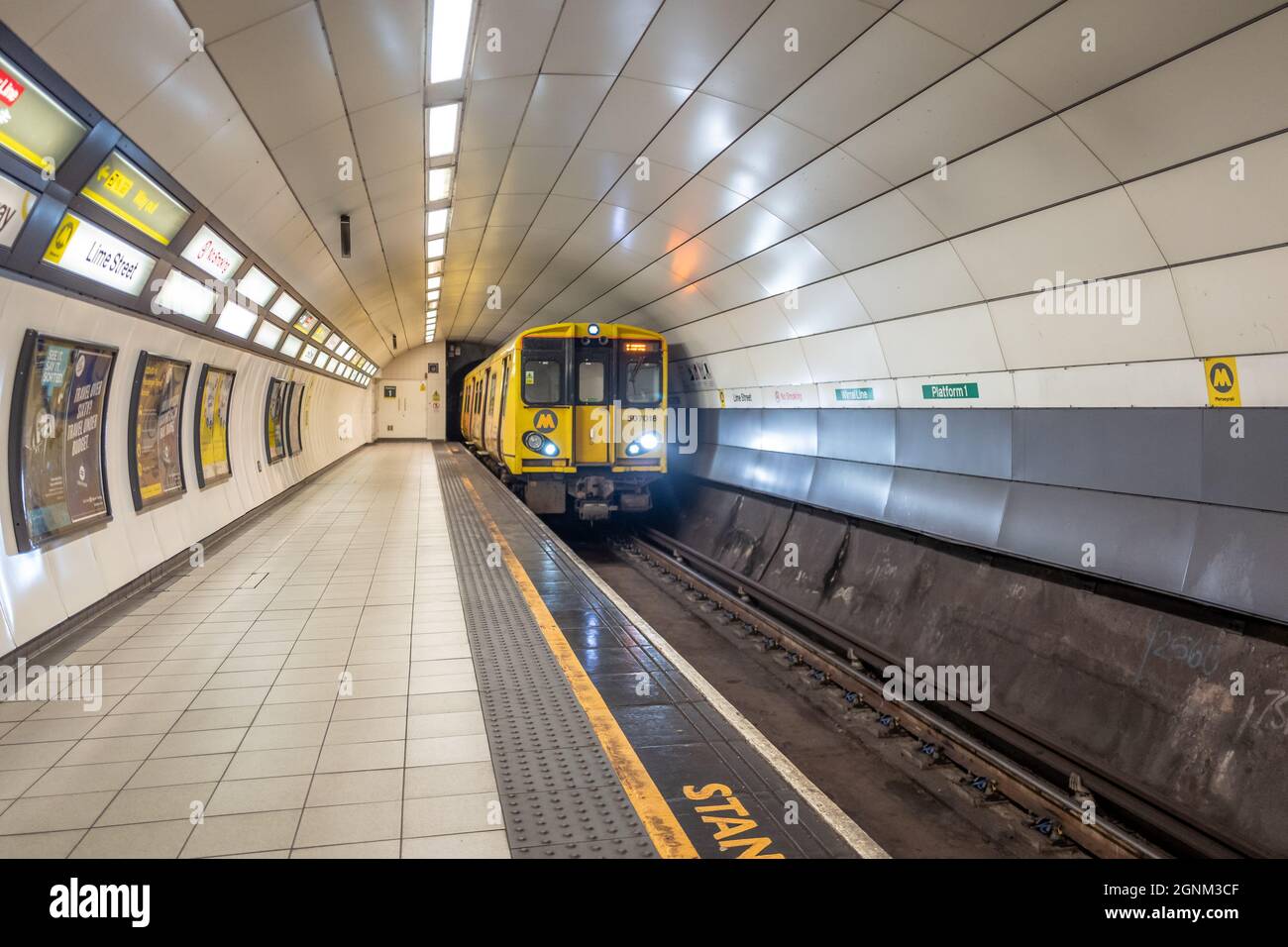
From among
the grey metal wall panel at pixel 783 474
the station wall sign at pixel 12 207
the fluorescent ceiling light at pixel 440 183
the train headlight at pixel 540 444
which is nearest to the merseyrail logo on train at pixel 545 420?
the train headlight at pixel 540 444

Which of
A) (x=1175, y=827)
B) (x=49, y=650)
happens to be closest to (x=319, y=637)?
(x=49, y=650)

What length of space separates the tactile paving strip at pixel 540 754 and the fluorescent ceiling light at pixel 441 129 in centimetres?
400

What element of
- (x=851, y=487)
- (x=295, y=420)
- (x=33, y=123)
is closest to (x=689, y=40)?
(x=33, y=123)

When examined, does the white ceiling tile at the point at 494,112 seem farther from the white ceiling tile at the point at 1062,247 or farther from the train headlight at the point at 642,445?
the train headlight at the point at 642,445

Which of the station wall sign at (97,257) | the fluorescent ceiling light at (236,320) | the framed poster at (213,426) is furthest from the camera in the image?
the framed poster at (213,426)

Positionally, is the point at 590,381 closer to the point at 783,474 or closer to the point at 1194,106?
the point at 783,474

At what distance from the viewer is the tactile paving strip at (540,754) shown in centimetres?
271

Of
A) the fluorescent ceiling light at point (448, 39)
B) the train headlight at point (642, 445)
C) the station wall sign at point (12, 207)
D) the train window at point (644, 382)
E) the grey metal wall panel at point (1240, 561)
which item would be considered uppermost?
the fluorescent ceiling light at point (448, 39)

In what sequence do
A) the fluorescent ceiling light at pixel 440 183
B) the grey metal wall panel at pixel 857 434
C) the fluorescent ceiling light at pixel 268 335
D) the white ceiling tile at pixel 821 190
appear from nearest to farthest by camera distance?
the white ceiling tile at pixel 821 190
the fluorescent ceiling light at pixel 440 183
the grey metal wall panel at pixel 857 434
the fluorescent ceiling light at pixel 268 335

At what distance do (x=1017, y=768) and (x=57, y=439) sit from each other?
656 centimetres

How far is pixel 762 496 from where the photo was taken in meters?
12.3

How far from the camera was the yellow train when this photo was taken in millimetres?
13141

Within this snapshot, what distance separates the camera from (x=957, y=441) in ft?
25.1

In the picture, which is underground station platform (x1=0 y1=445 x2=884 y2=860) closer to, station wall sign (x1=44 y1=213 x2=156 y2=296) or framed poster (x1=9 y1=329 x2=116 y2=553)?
framed poster (x1=9 y1=329 x2=116 y2=553)
